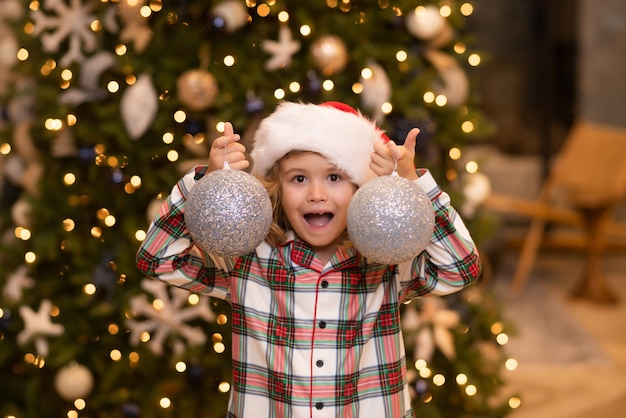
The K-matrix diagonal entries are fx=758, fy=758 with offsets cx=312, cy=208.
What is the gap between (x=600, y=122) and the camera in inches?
214

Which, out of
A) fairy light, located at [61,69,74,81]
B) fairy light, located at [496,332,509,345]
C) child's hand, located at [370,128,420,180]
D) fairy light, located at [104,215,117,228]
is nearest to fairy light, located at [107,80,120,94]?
fairy light, located at [61,69,74,81]

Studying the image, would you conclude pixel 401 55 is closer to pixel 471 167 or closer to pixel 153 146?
pixel 471 167

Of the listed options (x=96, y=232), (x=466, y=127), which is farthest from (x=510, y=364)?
(x=96, y=232)

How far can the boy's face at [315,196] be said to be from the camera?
1315 mm

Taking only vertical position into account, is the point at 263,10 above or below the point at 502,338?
above

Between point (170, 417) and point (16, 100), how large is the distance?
1156 mm

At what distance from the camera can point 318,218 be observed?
1.34 meters

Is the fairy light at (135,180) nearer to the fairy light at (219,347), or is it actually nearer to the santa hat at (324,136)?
the fairy light at (219,347)

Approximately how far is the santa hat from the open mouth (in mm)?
79

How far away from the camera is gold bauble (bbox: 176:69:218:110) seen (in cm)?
217

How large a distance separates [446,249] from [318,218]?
229 mm

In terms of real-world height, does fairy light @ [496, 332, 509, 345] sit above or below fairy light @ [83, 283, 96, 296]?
below

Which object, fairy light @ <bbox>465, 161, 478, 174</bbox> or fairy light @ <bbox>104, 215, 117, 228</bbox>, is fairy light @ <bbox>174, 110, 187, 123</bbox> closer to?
fairy light @ <bbox>104, 215, 117, 228</bbox>

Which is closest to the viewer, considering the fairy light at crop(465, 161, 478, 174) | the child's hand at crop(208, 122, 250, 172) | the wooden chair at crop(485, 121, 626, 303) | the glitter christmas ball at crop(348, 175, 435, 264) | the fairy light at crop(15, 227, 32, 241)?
the glitter christmas ball at crop(348, 175, 435, 264)
